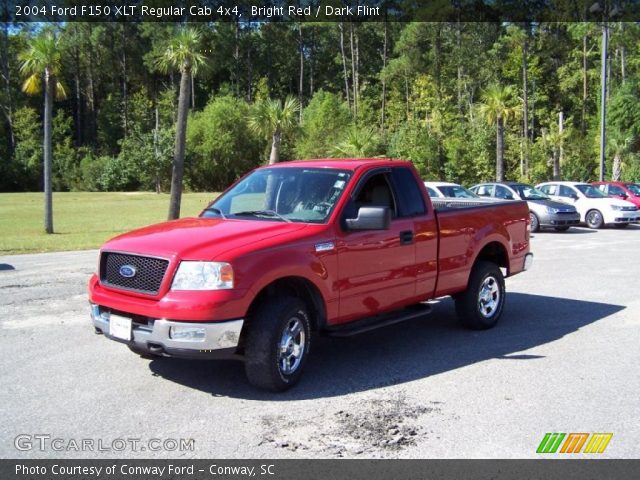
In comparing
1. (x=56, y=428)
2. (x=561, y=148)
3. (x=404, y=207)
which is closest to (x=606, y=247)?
(x=404, y=207)

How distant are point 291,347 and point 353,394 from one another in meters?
0.65

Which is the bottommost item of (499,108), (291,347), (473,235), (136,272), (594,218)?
(291,347)

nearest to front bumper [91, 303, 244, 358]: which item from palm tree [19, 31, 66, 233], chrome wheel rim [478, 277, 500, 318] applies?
chrome wheel rim [478, 277, 500, 318]

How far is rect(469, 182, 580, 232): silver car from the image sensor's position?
70.7 ft

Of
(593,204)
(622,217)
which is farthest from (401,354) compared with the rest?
(593,204)

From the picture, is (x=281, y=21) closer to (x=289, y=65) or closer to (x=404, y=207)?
(x=289, y=65)

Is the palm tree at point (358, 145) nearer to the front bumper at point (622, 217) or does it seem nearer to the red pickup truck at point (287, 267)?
the front bumper at point (622, 217)

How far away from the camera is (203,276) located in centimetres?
508

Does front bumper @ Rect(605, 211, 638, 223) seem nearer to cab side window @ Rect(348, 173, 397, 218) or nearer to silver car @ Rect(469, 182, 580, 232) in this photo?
silver car @ Rect(469, 182, 580, 232)

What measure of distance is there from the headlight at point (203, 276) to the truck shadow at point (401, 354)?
1.01 m

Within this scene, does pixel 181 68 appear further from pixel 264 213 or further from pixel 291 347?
pixel 291 347

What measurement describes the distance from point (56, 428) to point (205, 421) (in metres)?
1.06

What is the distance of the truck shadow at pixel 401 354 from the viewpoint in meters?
5.71
